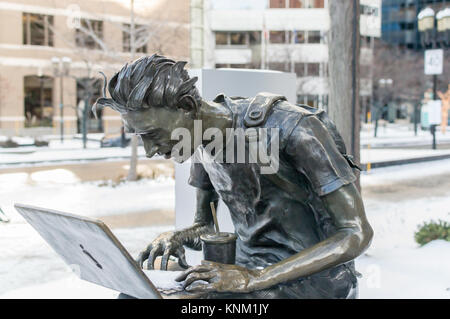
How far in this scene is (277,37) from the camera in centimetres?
2236

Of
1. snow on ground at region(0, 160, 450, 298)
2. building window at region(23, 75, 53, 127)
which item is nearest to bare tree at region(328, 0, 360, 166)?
snow on ground at region(0, 160, 450, 298)

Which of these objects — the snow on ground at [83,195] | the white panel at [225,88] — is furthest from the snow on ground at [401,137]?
the white panel at [225,88]

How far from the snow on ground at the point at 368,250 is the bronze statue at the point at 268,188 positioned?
2.00 ft

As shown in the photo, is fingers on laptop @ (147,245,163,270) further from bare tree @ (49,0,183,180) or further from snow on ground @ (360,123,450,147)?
snow on ground @ (360,123,450,147)

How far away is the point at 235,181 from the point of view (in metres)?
2.00

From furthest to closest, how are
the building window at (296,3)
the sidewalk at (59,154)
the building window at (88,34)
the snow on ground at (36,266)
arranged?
the sidewalk at (59,154), the building window at (296,3), the building window at (88,34), the snow on ground at (36,266)

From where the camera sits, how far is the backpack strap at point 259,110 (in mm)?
1945

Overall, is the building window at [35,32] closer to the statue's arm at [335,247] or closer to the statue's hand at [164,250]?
the statue's hand at [164,250]

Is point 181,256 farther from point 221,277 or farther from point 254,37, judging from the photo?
point 254,37

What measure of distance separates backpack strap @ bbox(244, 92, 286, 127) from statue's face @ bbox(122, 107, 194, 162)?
0.71ft

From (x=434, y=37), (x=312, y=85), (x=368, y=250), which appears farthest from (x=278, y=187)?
(x=312, y=85)

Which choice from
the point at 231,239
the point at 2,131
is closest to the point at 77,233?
the point at 231,239

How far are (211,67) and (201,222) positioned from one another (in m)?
10.4
